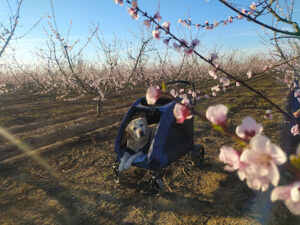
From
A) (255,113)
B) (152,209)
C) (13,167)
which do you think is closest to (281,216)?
(152,209)

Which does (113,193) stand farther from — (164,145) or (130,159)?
(164,145)

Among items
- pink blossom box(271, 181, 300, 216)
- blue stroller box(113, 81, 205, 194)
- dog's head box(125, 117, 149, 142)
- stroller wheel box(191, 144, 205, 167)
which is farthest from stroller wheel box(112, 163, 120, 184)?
pink blossom box(271, 181, 300, 216)

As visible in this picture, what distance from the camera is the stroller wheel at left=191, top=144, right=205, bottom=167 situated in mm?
2713

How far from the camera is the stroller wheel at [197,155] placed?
8.90ft

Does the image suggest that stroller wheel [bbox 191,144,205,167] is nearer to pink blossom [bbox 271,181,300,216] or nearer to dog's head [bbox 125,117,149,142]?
dog's head [bbox 125,117,149,142]

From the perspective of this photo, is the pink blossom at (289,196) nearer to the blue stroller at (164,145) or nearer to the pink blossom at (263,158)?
the pink blossom at (263,158)

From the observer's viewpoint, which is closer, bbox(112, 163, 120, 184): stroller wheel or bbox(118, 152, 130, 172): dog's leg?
bbox(118, 152, 130, 172): dog's leg

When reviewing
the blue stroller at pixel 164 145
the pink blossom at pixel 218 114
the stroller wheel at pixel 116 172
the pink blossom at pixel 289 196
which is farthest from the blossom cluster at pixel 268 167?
the stroller wheel at pixel 116 172

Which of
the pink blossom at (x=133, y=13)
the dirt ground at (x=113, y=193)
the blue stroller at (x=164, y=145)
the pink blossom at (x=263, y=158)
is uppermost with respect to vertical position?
the pink blossom at (x=133, y=13)

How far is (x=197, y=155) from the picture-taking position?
8.93ft

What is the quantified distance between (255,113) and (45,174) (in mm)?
5432

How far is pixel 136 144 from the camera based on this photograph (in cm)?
244

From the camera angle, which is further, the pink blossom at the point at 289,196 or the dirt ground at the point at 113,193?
the dirt ground at the point at 113,193

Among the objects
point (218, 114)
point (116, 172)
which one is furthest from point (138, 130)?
point (218, 114)
